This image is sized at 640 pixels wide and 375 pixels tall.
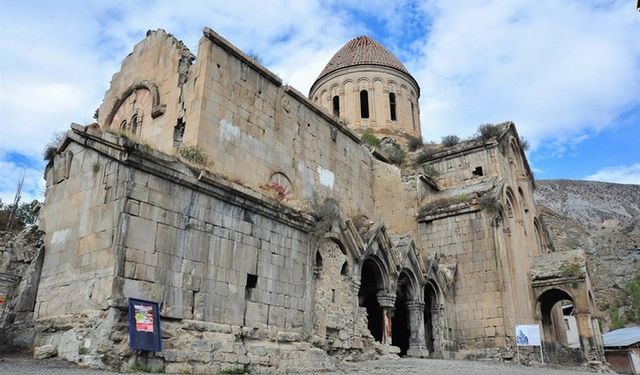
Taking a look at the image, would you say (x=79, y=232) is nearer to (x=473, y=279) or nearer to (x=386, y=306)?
(x=386, y=306)

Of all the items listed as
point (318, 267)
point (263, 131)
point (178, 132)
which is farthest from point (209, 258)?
point (263, 131)

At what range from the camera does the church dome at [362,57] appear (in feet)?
88.0

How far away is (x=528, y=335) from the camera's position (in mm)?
15406

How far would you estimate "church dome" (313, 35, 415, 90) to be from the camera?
2681 cm

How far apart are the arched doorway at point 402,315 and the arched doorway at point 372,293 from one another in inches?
35.1

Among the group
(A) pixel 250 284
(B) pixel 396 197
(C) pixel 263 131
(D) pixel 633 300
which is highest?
(C) pixel 263 131

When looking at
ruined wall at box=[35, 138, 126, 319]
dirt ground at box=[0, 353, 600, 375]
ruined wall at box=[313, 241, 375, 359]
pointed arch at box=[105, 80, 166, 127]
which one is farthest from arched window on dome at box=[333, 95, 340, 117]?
ruined wall at box=[35, 138, 126, 319]

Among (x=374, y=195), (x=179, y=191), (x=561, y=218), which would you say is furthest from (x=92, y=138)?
(x=561, y=218)

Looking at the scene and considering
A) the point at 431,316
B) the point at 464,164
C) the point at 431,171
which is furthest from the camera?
the point at 431,171

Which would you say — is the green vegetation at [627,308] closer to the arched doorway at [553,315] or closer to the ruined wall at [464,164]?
the arched doorway at [553,315]

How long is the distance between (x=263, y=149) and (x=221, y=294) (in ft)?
22.0

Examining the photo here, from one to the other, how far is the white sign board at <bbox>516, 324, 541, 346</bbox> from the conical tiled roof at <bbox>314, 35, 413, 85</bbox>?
15.6 meters

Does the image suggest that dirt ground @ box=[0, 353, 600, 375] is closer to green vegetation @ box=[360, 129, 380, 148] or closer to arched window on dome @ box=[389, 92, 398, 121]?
green vegetation @ box=[360, 129, 380, 148]

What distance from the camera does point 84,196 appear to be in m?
8.70
